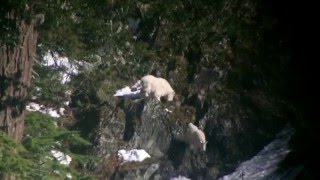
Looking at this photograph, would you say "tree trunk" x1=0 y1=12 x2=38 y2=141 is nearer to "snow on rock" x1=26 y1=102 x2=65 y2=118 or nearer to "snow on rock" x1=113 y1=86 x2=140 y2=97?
"snow on rock" x1=26 y1=102 x2=65 y2=118

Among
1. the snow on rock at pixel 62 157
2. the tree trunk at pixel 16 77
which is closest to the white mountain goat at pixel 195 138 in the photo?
the snow on rock at pixel 62 157

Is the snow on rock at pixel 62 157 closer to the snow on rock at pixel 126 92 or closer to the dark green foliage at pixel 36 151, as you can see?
the dark green foliage at pixel 36 151

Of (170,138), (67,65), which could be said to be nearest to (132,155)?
(170,138)

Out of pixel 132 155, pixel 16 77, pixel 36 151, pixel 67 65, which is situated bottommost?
pixel 36 151

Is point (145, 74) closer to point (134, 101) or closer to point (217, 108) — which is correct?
point (134, 101)

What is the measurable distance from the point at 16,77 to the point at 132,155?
5.09 meters

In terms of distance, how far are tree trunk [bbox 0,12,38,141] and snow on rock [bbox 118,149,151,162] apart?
14.5 feet

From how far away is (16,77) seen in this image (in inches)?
279

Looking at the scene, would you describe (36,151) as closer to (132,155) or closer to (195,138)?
(132,155)

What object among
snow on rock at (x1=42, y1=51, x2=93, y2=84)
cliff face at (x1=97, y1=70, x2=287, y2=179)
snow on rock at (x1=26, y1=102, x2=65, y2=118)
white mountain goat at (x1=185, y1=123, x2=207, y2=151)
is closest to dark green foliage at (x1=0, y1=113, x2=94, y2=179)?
snow on rock at (x1=26, y1=102, x2=65, y2=118)

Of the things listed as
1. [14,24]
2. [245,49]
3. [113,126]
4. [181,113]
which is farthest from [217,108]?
[245,49]

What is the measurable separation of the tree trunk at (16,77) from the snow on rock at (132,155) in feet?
14.5

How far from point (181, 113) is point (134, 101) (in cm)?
131

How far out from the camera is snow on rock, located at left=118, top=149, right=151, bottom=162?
1148 cm
